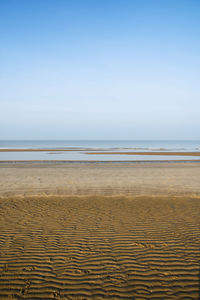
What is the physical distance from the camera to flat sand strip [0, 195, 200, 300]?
4.20 metres

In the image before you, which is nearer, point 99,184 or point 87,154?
point 99,184

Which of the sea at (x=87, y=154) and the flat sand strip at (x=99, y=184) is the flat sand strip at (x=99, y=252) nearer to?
the flat sand strip at (x=99, y=184)

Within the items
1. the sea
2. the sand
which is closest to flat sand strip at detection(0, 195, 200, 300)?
the sand

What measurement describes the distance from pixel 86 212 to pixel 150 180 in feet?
26.2

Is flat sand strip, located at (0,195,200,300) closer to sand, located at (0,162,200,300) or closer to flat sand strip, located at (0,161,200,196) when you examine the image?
sand, located at (0,162,200,300)

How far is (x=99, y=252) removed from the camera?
18.2 ft

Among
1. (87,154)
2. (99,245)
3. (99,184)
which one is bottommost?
(87,154)

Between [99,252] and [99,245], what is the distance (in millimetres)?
410

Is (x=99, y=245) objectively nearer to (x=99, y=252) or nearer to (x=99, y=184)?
(x=99, y=252)

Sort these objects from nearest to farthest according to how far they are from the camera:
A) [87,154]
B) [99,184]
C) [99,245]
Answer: [99,245] → [99,184] → [87,154]

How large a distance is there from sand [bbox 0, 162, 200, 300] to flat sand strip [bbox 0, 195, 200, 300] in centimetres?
2

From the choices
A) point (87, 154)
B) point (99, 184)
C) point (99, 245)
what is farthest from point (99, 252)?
point (87, 154)

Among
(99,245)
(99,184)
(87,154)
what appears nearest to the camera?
(99,245)


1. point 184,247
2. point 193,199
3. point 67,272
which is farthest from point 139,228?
point 193,199
